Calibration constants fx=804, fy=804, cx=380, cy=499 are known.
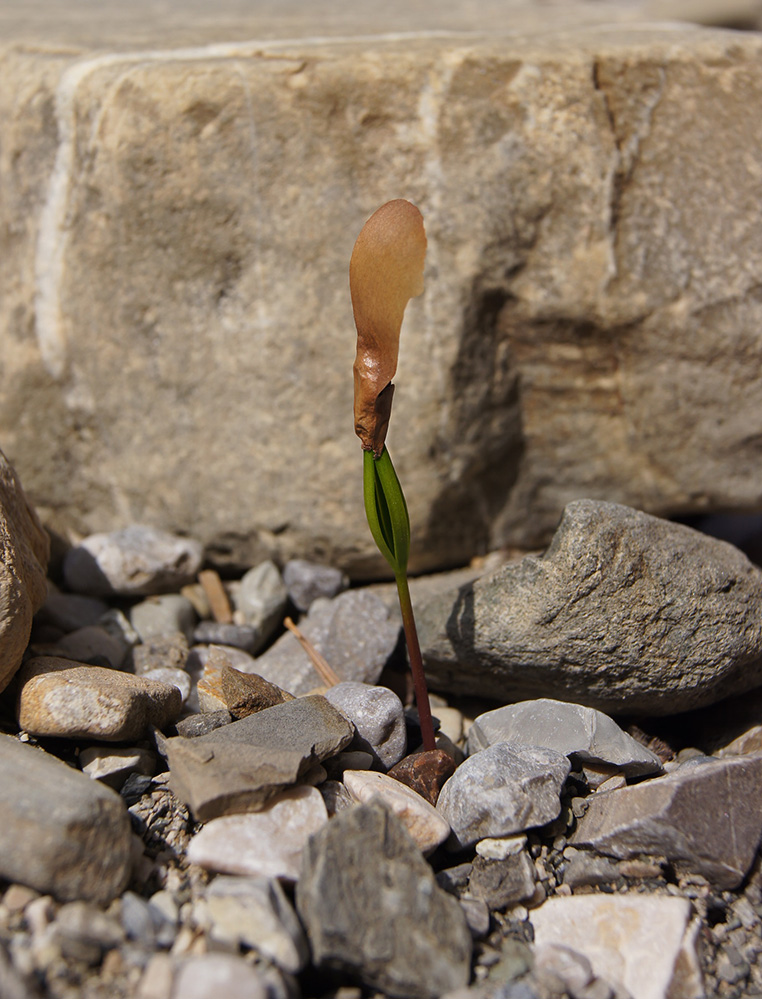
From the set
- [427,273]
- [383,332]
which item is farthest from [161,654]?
[427,273]

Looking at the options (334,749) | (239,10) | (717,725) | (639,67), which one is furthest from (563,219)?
(239,10)

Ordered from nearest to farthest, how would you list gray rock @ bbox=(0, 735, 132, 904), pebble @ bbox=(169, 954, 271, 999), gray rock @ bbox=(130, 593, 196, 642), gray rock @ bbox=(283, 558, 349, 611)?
1. pebble @ bbox=(169, 954, 271, 999)
2. gray rock @ bbox=(0, 735, 132, 904)
3. gray rock @ bbox=(130, 593, 196, 642)
4. gray rock @ bbox=(283, 558, 349, 611)

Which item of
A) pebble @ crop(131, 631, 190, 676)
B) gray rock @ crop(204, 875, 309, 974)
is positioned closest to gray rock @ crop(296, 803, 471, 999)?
gray rock @ crop(204, 875, 309, 974)

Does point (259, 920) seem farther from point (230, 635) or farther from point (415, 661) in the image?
point (230, 635)

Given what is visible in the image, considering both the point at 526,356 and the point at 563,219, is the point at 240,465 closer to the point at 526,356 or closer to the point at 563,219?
the point at 526,356

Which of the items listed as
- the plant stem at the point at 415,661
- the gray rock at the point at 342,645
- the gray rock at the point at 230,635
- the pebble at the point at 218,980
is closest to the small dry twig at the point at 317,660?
the gray rock at the point at 342,645

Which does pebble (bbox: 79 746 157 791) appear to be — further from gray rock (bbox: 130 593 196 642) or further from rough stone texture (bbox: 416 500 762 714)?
rough stone texture (bbox: 416 500 762 714)
